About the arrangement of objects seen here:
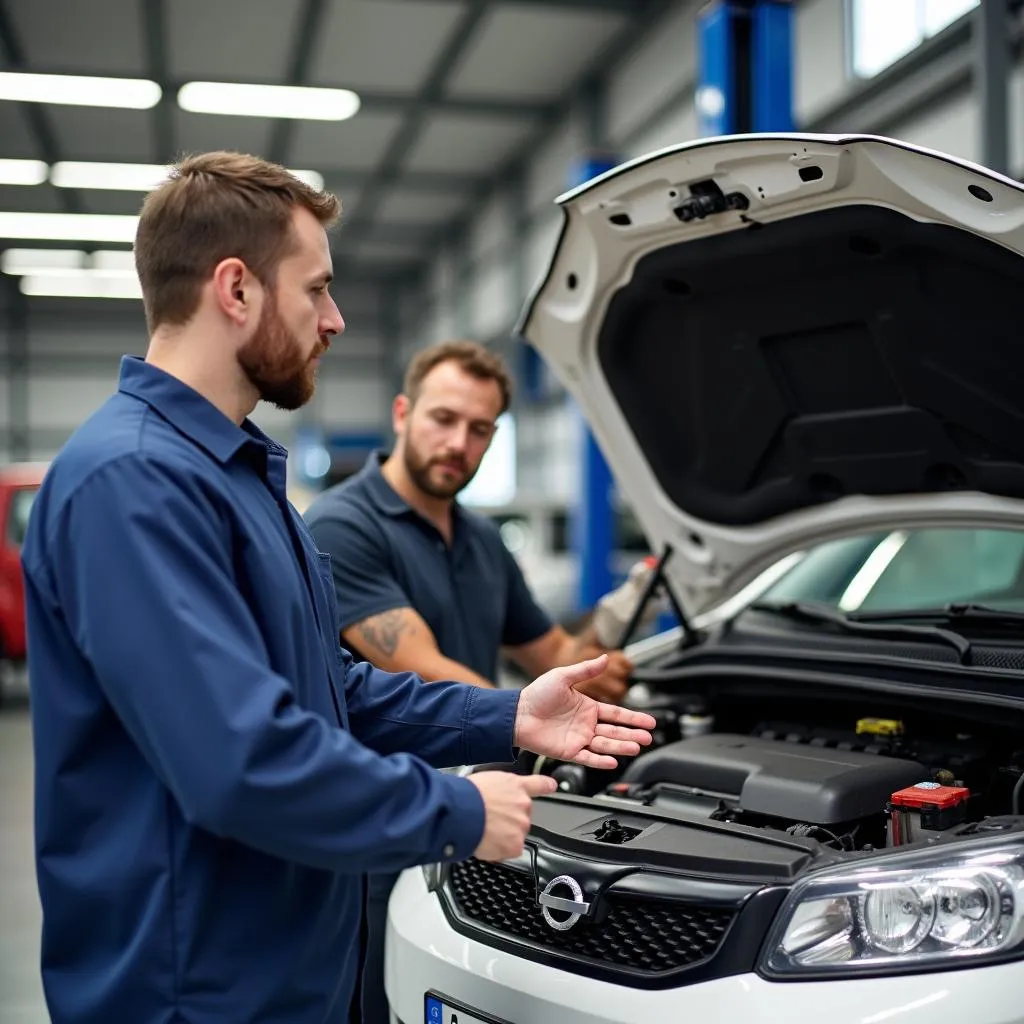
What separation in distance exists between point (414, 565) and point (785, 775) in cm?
100

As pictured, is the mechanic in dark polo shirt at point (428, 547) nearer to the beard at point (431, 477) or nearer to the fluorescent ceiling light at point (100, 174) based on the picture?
the beard at point (431, 477)

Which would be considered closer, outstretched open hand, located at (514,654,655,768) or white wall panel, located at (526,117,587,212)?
outstretched open hand, located at (514,654,655,768)

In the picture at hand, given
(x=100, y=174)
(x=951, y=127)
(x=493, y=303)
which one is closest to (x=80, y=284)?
(x=100, y=174)

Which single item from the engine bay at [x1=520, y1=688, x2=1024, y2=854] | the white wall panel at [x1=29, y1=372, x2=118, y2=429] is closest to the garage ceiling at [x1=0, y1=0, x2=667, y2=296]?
the white wall panel at [x1=29, y1=372, x2=118, y2=429]

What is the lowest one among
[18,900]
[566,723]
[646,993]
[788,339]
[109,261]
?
[18,900]

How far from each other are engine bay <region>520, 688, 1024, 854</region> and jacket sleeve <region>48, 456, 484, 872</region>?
2.23 feet

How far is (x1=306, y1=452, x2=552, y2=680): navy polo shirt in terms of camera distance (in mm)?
2488

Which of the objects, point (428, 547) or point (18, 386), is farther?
point (18, 386)

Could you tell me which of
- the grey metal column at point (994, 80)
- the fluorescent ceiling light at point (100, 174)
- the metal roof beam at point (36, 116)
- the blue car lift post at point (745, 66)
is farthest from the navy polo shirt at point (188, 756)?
the fluorescent ceiling light at point (100, 174)

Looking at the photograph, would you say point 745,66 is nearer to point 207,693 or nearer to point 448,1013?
point 448,1013

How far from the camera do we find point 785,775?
197 cm

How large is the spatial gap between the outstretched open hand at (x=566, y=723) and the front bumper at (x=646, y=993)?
332 millimetres

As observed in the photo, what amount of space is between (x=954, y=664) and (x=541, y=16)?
28.6 feet

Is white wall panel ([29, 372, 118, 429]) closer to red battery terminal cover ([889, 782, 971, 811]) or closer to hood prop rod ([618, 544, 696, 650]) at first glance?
hood prop rod ([618, 544, 696, 650])
